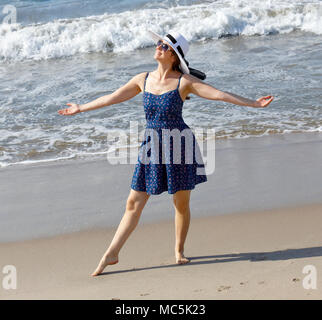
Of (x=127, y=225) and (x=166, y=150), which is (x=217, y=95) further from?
(x=127, y=225)

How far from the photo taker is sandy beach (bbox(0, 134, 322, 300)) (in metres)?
3.82

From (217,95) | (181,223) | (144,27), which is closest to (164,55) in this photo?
(217,95)

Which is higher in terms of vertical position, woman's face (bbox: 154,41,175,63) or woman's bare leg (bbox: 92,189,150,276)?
woman's face (bbox: 154,41,175,63)

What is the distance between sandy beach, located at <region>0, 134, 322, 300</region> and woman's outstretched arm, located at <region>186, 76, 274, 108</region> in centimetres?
109

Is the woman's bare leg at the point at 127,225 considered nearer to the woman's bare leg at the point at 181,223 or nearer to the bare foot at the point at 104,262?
the bare foot at the point at 104,262

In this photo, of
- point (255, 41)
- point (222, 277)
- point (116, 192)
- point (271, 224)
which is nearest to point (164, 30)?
point (255, 41)

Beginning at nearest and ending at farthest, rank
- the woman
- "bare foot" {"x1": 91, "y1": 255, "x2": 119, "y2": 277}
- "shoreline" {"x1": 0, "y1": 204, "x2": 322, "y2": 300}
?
"shoreline" {"x1": 0, "y1": 204, "x2": 322, "y2": 300} < the woman < "bare foot" {"x1": 91, "y1": 255, "x2": 119, "y2": 277}

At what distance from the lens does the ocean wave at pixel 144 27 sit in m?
14.0

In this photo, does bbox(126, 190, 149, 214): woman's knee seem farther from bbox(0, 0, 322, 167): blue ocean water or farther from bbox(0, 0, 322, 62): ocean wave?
bbox(0, 0, 322, 62): ocean wave

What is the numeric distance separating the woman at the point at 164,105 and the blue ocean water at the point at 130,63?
112 inches

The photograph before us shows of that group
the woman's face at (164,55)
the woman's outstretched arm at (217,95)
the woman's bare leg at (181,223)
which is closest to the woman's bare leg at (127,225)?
the woman's bare leg at (181,223)

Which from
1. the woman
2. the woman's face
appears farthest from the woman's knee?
the woman's face
